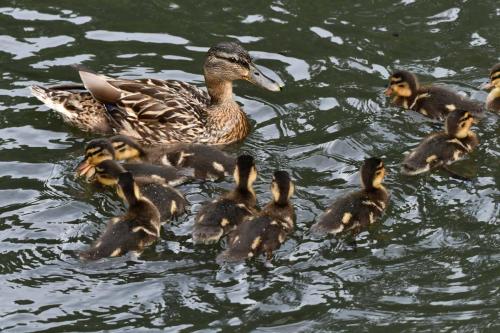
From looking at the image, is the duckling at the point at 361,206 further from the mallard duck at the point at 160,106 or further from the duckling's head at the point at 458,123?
the mallard duck at the point at 160,106

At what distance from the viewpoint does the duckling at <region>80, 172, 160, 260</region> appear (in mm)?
6391

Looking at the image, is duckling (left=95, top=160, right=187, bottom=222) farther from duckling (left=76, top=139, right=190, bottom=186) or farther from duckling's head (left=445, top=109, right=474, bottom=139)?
duckling's head (left=445, top=109, right=474, bottom=139)

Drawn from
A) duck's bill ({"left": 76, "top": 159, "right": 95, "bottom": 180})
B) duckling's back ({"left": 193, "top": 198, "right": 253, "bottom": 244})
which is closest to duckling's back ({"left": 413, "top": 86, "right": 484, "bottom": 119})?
duckling's back ({"left": 193, "top": 198, "right": 253, "bottom": 244})

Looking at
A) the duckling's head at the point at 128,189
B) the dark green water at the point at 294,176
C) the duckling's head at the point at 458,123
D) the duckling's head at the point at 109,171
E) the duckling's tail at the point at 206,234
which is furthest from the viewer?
the duckling's head at the point at 458,123

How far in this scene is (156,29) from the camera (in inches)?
385

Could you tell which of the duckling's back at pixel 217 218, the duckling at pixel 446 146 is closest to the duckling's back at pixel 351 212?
the duckling's back at pixel 217 218

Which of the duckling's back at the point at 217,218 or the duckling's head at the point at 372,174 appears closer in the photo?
the duckling's back at the point at 217,218

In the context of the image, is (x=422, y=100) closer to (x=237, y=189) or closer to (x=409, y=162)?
(x=409, y=162)

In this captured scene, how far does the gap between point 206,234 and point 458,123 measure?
7.18 ft

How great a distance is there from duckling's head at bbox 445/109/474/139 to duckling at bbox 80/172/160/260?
230cm

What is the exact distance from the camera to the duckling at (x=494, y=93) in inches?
332

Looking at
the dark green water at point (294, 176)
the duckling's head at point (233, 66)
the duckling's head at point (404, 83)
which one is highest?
the duckling's head at point (233, 66)

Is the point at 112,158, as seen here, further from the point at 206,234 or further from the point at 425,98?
the point at 425,98

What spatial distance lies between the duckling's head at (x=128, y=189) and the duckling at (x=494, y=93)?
10.3ft
